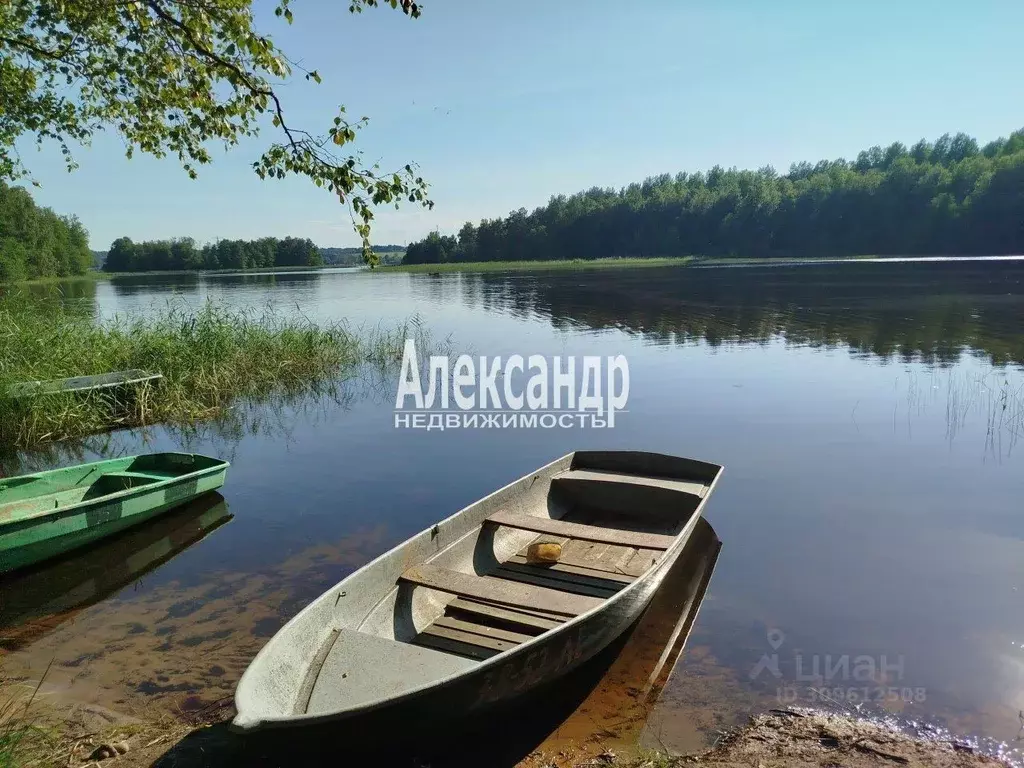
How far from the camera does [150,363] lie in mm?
14000

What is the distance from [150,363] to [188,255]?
120 m

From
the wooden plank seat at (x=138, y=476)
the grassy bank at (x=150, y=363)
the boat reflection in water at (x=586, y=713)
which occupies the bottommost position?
the boat reflection in water at (x=586, y=713)

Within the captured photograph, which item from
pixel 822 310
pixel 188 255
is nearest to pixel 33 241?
pixel 188 255

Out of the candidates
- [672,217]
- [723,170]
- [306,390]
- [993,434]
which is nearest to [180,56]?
[306,390]

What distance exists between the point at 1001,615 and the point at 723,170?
142 metres

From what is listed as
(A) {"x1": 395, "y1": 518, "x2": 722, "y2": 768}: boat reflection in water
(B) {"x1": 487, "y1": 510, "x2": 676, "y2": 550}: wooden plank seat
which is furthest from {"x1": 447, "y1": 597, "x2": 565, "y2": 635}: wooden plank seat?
(B) {"x1": 487, "y1": 510, "x2": 676, "y2": 550}: wooden plank seat

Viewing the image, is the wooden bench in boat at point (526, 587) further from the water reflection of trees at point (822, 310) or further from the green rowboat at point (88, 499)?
the water reflection of trees at point (822, 310)

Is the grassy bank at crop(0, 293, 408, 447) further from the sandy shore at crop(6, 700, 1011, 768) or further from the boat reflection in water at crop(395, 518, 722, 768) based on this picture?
the boat reflection in water at crop(395, 518, 722, 768)

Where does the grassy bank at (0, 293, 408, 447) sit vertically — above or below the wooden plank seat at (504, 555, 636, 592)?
above

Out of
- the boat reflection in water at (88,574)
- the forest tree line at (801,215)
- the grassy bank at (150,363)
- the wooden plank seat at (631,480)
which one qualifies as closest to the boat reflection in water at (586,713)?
the wooden plank seat at (631,480)

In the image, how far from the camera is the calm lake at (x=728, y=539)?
4.99 m

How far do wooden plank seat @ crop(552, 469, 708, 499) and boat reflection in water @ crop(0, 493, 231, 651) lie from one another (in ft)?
14.3

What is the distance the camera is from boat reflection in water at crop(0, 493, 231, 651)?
605cm

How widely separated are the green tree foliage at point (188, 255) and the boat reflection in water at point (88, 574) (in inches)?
4985
